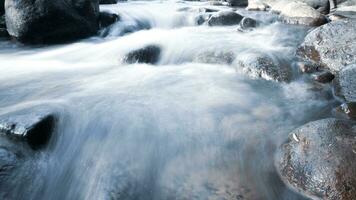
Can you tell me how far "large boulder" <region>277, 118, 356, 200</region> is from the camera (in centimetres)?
303

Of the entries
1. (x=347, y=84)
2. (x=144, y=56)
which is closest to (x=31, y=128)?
(x=144, y=56)

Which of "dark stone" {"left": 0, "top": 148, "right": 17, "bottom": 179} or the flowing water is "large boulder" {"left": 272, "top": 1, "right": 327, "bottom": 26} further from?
"dark stone" {"left": 0, "top": 148, "right": 17, "bottom": 179}

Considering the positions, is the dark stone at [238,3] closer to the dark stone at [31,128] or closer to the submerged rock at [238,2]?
the submerged rock at [238,2]

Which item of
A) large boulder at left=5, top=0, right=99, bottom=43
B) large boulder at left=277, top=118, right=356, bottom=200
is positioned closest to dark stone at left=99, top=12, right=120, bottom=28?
large boulder at left=5, top=0, right=99, bottom=43

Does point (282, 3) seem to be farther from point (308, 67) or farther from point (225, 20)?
point (308, 67)

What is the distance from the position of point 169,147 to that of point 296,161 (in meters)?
1.43

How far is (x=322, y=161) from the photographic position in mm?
3197

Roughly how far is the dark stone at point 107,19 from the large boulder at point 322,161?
8.13m

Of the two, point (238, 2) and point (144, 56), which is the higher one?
point (144, 56)

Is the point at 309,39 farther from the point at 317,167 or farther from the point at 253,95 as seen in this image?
the point at 317,167

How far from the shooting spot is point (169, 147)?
4027 millimetres

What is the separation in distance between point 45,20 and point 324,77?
6525 mm

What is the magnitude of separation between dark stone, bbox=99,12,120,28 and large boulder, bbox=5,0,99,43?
113 cm

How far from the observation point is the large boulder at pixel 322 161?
9.95 feet
